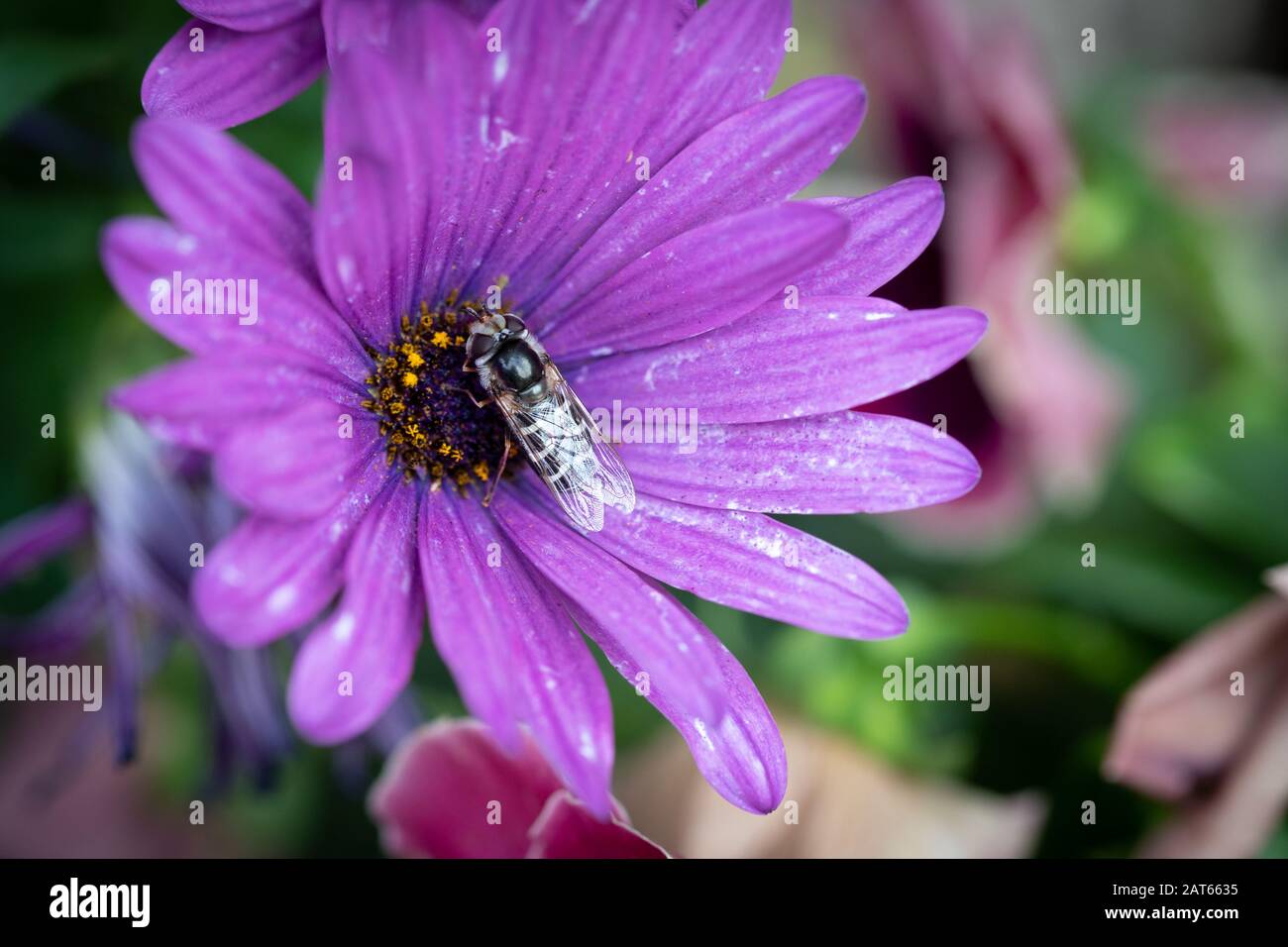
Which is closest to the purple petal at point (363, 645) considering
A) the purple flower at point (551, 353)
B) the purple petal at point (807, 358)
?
the purple flower at point (551, 353)

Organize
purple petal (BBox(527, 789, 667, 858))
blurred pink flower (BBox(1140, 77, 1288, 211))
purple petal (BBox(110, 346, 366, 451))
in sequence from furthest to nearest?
blurred pink flower (BBox(1140, 77, 1288, 211))
purple petal (BBox(527, 789, 667, 858))
purple petal (BBox(110, 346, 366, 451))

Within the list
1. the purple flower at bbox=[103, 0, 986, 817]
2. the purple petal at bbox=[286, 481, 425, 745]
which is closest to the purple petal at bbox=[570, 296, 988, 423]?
the purple flower at bbox=[103, 0, 986, 817]

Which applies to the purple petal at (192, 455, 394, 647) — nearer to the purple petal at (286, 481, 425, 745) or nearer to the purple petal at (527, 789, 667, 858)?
the purple petal at (286, 481, 425, 745)

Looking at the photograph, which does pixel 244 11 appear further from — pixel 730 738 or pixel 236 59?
pixel 730 738

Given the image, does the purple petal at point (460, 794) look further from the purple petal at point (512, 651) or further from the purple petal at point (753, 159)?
the purple petal at point (753, 159)

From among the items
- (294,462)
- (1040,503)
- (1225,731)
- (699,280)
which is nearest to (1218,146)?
(1040,503)

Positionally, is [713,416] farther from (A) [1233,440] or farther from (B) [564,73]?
(A) [1233,440]

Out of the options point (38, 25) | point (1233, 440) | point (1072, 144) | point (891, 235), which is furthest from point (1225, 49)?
point (38, 25)
